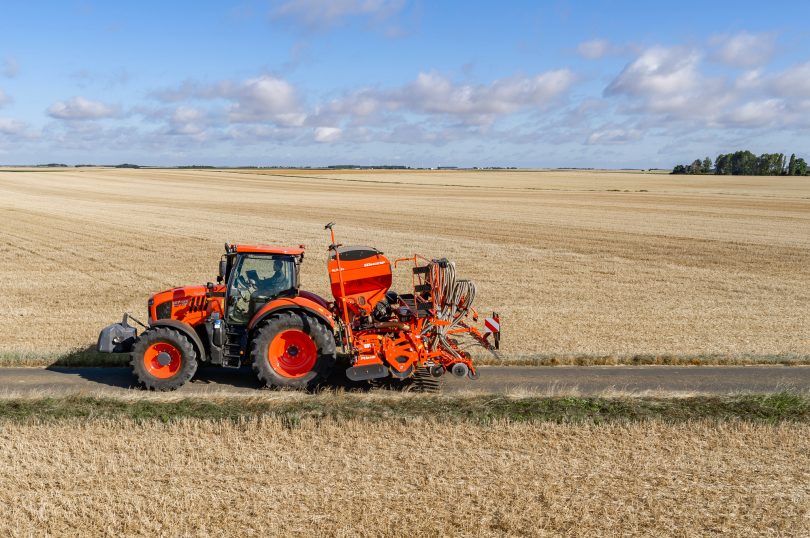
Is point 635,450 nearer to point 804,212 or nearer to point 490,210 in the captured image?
point 490,210

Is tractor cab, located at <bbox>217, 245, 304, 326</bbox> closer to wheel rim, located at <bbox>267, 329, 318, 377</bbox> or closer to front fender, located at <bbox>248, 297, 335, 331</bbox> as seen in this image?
front fender, located at <bbox>248, 297, 335, 331</bbox>

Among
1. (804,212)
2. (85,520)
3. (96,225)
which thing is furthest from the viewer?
(804,212)

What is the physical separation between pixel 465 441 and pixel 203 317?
4.97 meters

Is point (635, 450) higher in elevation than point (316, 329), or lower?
lower

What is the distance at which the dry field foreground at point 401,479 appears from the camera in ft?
22.4

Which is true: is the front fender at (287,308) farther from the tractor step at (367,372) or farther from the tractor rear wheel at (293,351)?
the tractor step at (367,372)

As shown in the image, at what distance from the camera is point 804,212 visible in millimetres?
49312

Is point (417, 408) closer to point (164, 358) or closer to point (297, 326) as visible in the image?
point (297, 326)

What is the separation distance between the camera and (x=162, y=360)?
11141mm

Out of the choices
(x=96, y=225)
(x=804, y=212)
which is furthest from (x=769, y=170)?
(x=96, y=225)

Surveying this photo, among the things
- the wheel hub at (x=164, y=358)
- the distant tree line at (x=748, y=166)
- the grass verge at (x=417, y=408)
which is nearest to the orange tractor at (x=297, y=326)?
the wheel hub at (x=164, y=358)

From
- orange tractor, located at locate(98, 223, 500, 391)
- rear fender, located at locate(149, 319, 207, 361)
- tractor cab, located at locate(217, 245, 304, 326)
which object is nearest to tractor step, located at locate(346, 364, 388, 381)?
orange tractor, located at locate(98, 223, 500, 391)

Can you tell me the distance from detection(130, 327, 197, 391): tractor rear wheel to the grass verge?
1.25 ft

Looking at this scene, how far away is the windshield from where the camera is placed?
11.4 metres
